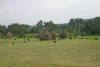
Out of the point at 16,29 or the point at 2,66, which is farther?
the point at 16,29

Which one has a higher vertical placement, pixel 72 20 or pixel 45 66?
pixel 72 20

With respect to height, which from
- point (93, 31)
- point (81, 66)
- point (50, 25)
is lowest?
point (81, 66)

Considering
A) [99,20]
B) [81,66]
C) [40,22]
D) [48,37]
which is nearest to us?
[81,66]

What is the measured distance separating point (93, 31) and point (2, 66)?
59.5 metres

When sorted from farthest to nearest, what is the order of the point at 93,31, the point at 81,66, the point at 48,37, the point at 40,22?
the point at 40,22
the point at 93,31
the point at 48,37
the point at 81,66

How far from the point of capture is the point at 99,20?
284ft

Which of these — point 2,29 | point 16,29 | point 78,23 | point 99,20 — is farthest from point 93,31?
point 2,29

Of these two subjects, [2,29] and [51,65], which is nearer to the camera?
[51,65]

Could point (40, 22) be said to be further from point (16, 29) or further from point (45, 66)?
point (45, 66)

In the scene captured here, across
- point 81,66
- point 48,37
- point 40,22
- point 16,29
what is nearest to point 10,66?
point 81,66

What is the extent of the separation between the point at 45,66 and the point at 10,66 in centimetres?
232

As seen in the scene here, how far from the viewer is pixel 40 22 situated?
9544cm

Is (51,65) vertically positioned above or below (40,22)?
below

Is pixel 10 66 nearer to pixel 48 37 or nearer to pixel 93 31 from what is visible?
pixel 48 37
